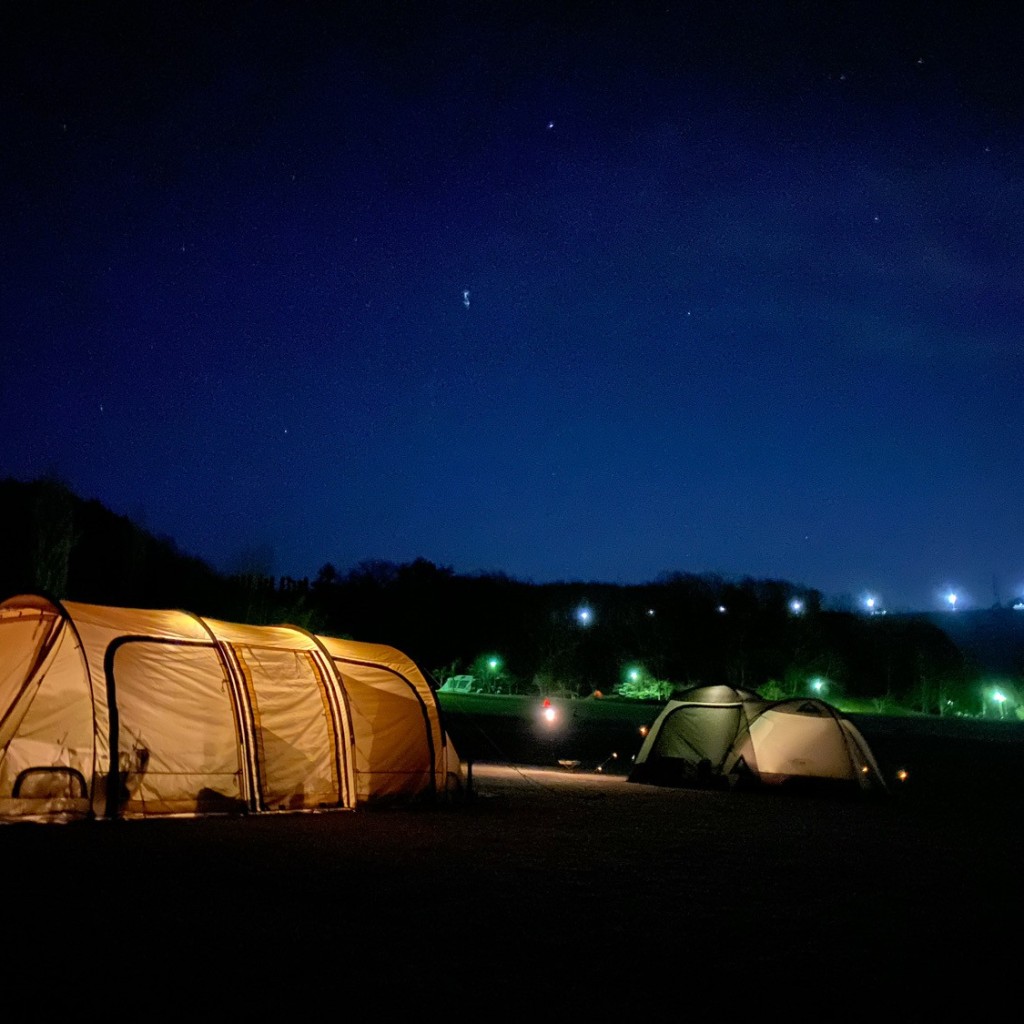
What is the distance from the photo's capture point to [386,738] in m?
14.4

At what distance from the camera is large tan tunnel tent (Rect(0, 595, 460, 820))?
38.3ft

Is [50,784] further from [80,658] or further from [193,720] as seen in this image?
[193,720]

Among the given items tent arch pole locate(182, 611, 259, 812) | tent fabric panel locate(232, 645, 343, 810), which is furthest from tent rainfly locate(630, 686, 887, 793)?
tent arch pole locate(182, 611, 259, 812)

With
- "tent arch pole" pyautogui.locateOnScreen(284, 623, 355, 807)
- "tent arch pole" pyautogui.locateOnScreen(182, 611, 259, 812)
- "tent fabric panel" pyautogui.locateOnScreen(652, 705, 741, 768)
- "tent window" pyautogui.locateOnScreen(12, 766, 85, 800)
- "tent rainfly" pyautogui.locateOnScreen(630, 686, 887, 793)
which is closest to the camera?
"tent window" pyautogui.locateOnScreen(12, 766, 85, 800)

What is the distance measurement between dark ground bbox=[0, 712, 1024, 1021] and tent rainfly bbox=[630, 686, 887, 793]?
504 centimetres

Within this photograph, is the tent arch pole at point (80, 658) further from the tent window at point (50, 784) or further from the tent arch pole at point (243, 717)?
the tent arch pole at point (243, 717)

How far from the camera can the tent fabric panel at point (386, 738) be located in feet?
46.3

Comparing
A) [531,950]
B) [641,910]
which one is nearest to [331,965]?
[531,950]

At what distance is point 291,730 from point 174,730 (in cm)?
162

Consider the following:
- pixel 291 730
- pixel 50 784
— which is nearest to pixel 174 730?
pixel 50 784

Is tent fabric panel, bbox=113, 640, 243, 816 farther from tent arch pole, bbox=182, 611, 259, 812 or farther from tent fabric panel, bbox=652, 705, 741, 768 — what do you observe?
tent fabric panel, bbox=652, 705, 741, 768

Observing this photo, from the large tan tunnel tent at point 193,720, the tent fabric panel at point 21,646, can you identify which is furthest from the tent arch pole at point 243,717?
the tent fabric panel at point 21,646

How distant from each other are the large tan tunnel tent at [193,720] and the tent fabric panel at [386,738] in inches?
0.8

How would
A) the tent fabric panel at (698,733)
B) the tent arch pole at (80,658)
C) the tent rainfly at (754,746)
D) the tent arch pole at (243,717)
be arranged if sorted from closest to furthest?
the tent arch pole at (80,658) < the tent arch pole at (243,717) < the tent rainfly at (754,746) < the tent fabric panel at (698,733)
